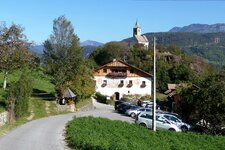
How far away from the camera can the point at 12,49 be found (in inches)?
1960

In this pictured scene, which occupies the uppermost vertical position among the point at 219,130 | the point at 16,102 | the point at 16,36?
the point at 16,36

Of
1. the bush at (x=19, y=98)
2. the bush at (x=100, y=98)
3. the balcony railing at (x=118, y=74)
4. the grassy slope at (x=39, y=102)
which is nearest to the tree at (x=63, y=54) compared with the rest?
the grassy slope at (x=39, y=102)

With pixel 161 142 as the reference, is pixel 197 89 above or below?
above

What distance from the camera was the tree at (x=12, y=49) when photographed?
4856 centimetres

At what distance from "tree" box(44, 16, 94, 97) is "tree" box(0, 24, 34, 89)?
4.24m

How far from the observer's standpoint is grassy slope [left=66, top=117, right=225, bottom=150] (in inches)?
868

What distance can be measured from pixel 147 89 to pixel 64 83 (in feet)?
126

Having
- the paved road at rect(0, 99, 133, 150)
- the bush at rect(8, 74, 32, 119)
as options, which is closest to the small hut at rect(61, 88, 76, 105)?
the bush at rect(8, 74, 32, 119)

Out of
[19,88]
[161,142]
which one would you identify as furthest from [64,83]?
[161,142]

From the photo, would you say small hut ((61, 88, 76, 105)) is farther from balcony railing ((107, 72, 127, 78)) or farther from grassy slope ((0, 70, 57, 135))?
balcony railing ((107, 72, 127, 78))

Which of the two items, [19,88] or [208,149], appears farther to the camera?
[19,88]

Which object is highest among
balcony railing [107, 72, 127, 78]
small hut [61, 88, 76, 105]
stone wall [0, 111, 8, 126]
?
balcony railing [107, 72, 127, 78]

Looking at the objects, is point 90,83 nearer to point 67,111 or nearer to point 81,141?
point 67,111

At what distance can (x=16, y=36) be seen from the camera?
50.9 meters
